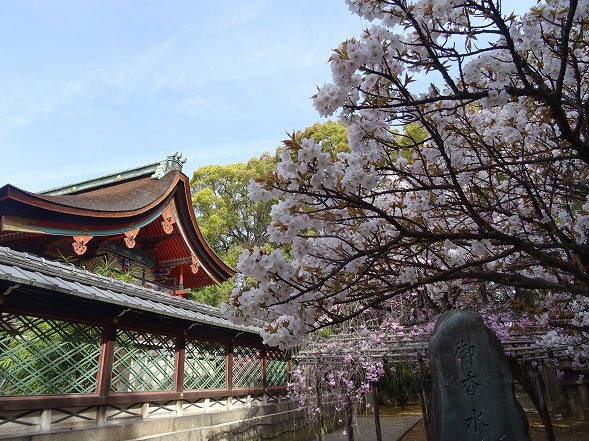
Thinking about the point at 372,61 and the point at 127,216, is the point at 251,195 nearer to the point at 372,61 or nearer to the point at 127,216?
the point at 372,61

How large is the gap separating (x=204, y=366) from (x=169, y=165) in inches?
290

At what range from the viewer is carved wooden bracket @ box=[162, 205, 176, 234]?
11.4m

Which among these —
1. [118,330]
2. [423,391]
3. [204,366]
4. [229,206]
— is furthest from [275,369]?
[229,206]

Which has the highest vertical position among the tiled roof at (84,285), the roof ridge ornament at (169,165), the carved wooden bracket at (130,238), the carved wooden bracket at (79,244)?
the roof ridge ornament at (169,165)

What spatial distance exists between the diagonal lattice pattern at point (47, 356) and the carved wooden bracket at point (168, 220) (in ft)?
16.1

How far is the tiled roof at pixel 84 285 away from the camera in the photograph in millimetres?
5266

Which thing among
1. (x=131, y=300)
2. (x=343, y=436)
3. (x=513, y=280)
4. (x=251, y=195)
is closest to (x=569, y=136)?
(x=513, y=280)

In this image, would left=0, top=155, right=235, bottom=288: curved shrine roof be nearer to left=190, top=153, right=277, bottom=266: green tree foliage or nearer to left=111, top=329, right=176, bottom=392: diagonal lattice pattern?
left=111, top=329, right=176, bottom=392: diagonal lattice pattern

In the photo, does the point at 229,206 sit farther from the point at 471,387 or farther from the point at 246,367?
the point at 471,387

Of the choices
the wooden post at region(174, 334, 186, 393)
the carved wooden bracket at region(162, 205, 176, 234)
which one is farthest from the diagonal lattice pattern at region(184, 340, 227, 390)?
the carved wooden bracket at region(162, 205, 176, 234)

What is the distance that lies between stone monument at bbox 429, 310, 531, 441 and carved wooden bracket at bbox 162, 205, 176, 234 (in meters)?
8.16

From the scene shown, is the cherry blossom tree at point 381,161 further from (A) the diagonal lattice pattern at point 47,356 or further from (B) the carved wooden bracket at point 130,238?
(B) the carved wooden bracket at point 130,238

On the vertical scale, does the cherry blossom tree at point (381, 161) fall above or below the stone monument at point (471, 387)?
above

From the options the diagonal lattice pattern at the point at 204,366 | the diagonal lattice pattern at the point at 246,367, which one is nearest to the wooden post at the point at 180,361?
the diagonal lattice pattern at the point at 204,366
